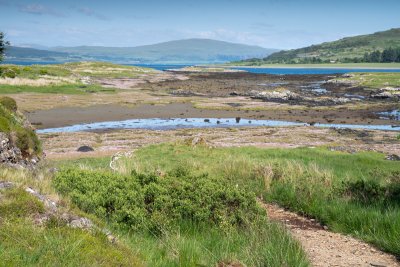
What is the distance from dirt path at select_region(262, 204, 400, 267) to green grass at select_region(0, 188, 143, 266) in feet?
12.5

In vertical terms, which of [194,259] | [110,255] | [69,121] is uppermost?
[110,255]

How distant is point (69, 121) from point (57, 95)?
77.5 ft

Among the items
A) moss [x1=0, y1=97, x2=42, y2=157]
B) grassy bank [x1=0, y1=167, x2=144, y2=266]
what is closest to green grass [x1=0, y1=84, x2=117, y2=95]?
moss [x1=0, y1=97, x2=42, y2=157]

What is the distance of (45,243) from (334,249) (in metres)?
5.71

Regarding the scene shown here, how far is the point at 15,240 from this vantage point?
593 cm

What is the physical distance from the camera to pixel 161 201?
10.2 meters

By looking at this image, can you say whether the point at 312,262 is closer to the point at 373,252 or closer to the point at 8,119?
the point at 373,252

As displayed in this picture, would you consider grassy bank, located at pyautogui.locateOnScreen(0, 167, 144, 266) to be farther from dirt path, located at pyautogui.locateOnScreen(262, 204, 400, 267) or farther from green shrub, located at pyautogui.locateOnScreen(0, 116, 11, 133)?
green shrub, located at pyautogui.locateOnScreen(0, 116, 11, 133)

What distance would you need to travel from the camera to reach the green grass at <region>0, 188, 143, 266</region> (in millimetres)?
5410

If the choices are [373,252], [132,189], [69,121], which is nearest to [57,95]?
[69,121]

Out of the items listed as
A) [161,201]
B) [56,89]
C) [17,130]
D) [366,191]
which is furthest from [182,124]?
[161,201]

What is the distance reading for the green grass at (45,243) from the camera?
17.7 ft

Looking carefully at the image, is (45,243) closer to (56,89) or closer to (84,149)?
(84,149)

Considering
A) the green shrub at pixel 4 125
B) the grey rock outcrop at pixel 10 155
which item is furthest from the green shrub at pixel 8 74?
the grey rock outcrop at pixel 10 155
